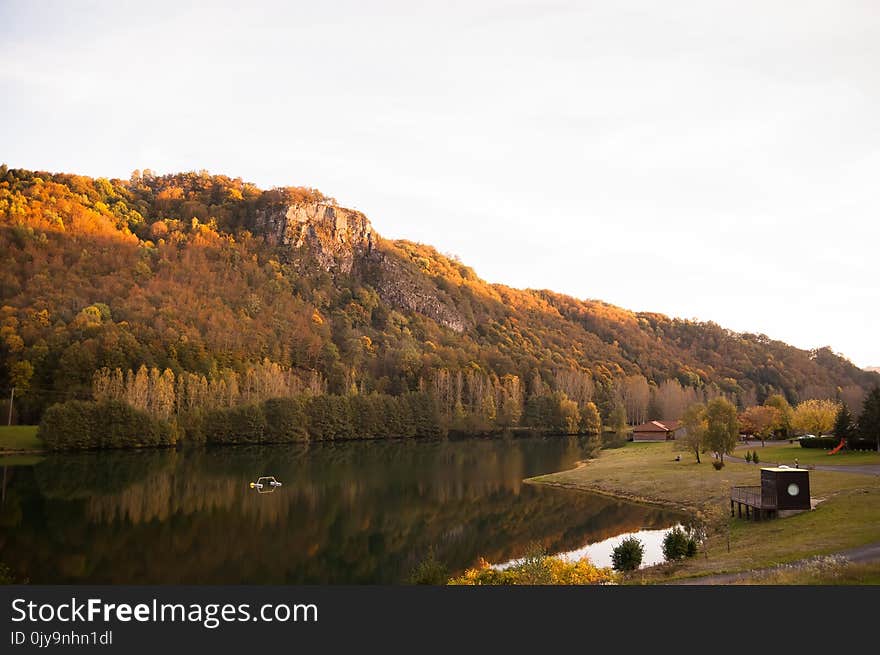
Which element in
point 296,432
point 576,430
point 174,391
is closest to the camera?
point 174,391

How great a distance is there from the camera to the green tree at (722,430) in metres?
51.6

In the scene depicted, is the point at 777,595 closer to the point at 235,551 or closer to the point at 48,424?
the point at 235,551

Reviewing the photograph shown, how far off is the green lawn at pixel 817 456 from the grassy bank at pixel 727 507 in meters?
3.74

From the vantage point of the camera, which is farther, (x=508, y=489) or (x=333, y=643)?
(x=508, y=489)

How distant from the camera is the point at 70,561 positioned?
28.6 metres

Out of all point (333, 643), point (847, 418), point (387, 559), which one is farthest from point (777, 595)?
point (847, 418)

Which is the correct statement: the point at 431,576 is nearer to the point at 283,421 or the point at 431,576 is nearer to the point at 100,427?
the point at 100,427

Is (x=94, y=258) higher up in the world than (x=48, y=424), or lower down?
higher up

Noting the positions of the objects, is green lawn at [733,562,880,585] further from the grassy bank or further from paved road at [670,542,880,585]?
the grassy bank

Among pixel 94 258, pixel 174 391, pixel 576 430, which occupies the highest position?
pixel 94 258

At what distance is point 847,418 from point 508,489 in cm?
2787

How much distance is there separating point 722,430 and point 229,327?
4083 inches

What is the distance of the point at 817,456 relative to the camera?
52688mm

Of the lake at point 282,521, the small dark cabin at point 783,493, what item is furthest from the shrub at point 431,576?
the small dark cabin at point 783,493
